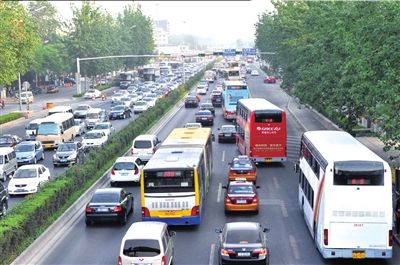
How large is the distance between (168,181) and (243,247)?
22.0 ft

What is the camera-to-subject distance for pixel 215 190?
38.3 meters

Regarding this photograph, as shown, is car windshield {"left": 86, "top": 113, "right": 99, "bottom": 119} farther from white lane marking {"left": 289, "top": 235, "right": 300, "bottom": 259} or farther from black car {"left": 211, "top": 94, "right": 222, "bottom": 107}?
white lane marking {"left": 289, "top": 235, "right": 300, "bottom": 259}

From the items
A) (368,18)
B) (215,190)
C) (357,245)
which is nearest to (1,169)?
(215,190)

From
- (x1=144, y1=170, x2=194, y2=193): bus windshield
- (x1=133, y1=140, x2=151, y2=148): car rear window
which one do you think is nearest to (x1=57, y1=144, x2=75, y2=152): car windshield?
(x1=133, y1=140, x2=151, y2=148): car rear window

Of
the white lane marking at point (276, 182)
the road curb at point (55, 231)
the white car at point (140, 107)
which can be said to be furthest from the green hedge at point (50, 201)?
the white car at point (140, 107)

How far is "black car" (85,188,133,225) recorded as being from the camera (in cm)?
2934

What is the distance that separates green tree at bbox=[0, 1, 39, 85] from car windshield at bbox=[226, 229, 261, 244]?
49.9 m

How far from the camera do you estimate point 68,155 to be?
46750 millimetres

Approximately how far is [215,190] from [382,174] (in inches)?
656

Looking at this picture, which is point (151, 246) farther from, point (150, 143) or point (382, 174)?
point (150, 143)

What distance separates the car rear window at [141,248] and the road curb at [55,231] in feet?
14.9

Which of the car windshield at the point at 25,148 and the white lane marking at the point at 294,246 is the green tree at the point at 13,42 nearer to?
the car windshield at the point at 25,148

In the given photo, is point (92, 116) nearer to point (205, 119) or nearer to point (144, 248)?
point (205, 119)

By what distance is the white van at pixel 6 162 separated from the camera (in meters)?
41.8
